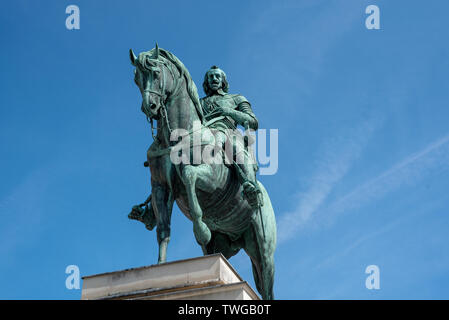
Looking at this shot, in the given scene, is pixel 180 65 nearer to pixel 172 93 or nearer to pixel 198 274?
pixel 172 93

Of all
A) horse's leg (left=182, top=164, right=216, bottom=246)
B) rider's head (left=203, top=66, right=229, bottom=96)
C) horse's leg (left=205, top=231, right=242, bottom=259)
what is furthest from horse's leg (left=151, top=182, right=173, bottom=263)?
rider's head (left=203, top=66, right=229, bottom=96)

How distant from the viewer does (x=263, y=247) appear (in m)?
14.5

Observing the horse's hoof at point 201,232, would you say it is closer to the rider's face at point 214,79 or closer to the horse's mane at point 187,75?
the horse's mane at point 187,75

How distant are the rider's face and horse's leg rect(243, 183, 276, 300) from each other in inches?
Answer: 92.0

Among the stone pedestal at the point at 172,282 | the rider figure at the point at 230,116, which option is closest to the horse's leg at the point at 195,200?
the rider figure at the point at 230,116

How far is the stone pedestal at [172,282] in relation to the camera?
10.3 m

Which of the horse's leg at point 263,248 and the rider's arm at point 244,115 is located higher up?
the rider's arm at point 244,115

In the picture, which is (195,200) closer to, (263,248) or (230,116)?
(230,116)

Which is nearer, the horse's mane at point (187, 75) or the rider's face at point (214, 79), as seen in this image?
the horse's mane at point (187, 75)

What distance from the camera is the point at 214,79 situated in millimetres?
15234

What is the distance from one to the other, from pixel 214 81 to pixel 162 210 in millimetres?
3723

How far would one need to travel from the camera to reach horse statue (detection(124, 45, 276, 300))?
1249 centimetres

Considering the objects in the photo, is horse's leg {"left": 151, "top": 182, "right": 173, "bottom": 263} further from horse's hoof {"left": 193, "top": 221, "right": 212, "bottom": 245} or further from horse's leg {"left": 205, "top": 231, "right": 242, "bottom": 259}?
horse's leg {"left": 205, "top": 231, "right": 242, "bottom": 259}
